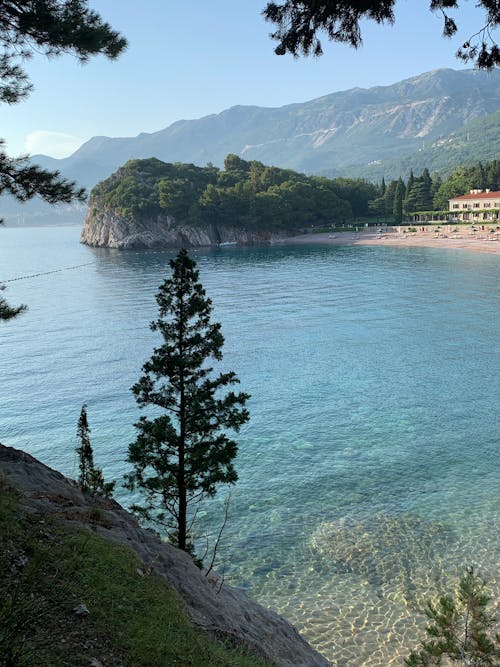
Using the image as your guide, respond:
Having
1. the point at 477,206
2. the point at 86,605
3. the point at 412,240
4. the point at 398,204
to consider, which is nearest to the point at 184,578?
the point at 86,605

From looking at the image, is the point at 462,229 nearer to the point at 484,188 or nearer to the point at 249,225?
the point at 484,188

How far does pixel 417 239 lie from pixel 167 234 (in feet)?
271

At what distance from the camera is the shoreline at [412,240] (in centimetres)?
13050

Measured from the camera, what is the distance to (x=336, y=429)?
34688 millimetres

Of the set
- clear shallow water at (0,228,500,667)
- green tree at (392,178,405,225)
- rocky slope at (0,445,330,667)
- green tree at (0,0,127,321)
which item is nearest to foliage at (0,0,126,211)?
green tree at (0,0,127,321)

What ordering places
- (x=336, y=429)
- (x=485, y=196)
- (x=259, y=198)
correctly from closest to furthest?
(x=336, y=429), (x=485, y=196), (x=259, y=198)

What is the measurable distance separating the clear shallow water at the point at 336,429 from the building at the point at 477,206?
3723 inches

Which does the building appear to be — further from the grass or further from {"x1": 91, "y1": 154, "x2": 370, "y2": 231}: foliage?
the grass

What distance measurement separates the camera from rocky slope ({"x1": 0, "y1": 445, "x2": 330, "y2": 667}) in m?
12.0

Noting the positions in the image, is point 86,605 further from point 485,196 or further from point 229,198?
point 485,196

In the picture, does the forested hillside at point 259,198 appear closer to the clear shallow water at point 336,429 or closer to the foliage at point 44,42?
the clear shallow water at point 336,429

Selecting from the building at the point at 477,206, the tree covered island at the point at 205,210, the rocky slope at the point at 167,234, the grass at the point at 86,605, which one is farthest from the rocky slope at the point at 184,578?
the building at the point at 477,206

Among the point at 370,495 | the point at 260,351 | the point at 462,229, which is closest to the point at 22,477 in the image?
the point at 370,495

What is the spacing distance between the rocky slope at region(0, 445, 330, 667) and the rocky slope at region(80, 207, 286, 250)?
163878 mm
